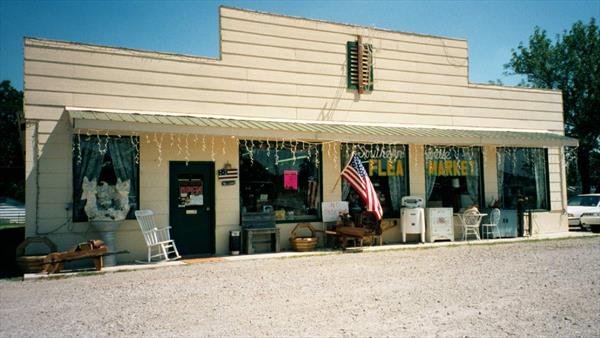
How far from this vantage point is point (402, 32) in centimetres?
1234

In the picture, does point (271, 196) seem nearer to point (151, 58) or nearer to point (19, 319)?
point (151, 58)

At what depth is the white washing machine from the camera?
11.4 metres

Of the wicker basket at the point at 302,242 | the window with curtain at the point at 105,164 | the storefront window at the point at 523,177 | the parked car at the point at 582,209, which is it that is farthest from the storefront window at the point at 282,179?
the parked car at the point at 582,209

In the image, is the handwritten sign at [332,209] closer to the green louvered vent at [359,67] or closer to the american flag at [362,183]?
the american flag at [362,183]

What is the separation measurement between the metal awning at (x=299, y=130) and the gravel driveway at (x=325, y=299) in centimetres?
253

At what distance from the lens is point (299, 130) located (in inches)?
390

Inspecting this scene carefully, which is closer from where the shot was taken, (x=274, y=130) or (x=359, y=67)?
(x=274, y=130)

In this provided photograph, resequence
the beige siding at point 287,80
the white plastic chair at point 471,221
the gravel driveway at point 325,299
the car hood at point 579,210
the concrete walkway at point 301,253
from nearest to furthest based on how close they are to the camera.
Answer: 1. the gravel driveway at point 325,299
2. the concrete walkway at point 301,253
3. the beige siding at point 287,80
4. the white plastic chair at point 471,221
5. the car hood at point 579,210

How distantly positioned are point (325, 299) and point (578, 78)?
74.1 feet

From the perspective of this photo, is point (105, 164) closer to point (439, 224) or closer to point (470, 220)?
point (439, 224)

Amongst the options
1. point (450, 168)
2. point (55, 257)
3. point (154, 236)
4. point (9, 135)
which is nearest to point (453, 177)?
point (450, 168)

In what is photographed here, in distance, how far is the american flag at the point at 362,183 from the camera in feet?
32.9

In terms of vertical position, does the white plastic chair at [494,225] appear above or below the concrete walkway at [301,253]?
above

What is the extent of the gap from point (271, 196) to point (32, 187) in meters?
4.64
